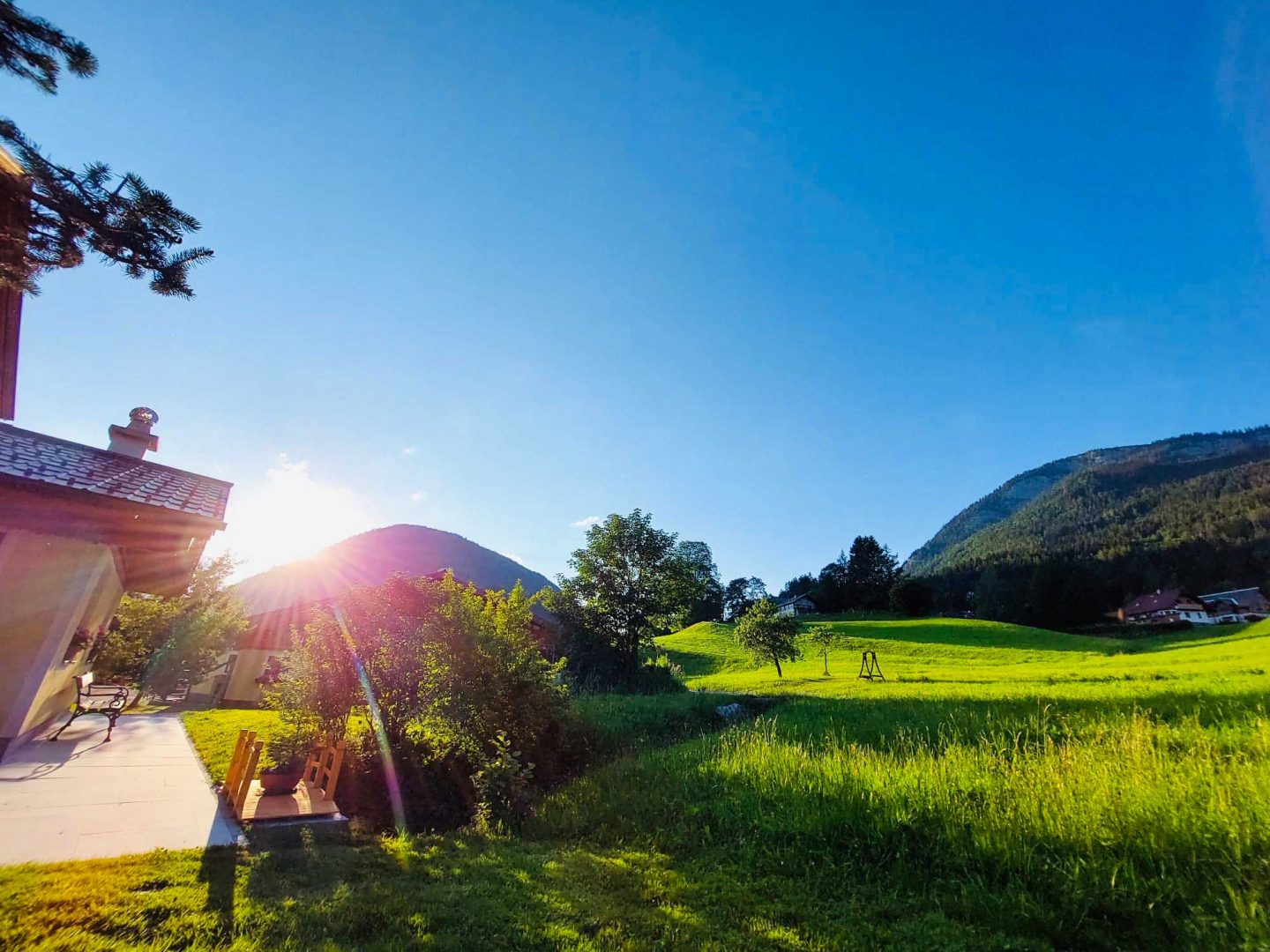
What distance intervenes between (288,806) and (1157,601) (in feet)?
318

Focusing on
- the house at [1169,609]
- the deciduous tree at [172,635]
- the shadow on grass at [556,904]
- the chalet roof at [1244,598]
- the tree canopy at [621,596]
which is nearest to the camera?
the shadow on grass at [556,904]

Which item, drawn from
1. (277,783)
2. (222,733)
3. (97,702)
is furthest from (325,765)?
(97,702)

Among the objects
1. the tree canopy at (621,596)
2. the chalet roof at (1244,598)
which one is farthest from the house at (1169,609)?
the tree canopy at (621,596)

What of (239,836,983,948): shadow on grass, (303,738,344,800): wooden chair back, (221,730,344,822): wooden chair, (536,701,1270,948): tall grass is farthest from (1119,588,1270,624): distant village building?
(221,730,344,822): wooden chair

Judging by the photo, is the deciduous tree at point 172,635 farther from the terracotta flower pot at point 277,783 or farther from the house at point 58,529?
the terracotta flower pot at point 277,783

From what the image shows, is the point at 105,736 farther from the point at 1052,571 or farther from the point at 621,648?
the point at 1052,571

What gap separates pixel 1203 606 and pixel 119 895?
101817 millimetres

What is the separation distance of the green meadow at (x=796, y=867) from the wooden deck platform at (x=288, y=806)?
2.50 ft

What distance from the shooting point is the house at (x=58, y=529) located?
6.44 meters

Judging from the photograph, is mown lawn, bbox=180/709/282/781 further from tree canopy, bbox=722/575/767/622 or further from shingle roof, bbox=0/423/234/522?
tree canopy, bbox=722/575/767/622

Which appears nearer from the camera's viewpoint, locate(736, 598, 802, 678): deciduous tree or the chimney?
the chimney

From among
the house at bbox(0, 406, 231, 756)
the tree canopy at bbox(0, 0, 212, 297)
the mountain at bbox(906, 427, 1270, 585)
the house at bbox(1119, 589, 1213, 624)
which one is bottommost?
the house at bbox(1119, 589, 1213, 624)

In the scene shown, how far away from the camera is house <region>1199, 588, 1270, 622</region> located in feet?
212

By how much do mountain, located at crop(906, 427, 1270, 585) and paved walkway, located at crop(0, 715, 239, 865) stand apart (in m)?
106
